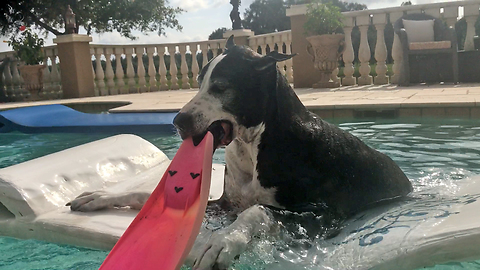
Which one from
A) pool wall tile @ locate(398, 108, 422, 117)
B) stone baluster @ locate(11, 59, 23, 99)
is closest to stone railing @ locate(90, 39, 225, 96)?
stone baluster @ locate(11, 59, 23, 99)

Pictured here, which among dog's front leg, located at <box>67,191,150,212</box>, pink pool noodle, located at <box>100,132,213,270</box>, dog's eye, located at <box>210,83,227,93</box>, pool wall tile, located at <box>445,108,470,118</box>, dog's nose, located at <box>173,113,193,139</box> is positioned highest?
dog's eye, located at <box>210,83,227,93</box>

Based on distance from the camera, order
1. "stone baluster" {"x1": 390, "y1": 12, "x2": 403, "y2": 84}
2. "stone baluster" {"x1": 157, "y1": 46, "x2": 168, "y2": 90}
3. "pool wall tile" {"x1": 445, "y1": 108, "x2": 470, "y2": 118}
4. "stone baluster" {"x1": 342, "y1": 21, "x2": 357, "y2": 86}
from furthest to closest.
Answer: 1. "stone baluster" {"x1": 157, "y1": 46, "x2": 168, "y2": 90}
2. "stone baluster" {"x1": 342, "y1": 21, "x2": 357, "y2": 86}
3. "stone baluster" {"x1": 390, "y1": 12, "x2": 403, "y2": 84}
4. "pool wall tile" {"x1": 445, "y1": 108, "x2": 470, "y2": 118}

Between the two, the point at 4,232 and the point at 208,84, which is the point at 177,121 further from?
the point at 4,232

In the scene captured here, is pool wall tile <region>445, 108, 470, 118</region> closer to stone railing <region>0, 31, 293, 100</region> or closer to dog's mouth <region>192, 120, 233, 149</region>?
dog's mouth <region>192, 120, 233, 149</region>

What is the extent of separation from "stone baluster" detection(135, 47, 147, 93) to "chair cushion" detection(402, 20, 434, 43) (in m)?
7.79

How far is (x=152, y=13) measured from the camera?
2372 cm

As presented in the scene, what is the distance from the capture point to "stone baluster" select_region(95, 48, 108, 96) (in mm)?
13805

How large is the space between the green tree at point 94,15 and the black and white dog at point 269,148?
20.0 meters

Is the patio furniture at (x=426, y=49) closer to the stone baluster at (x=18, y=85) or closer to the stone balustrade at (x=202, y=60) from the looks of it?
the stone balustrade at (x=202, y=60)

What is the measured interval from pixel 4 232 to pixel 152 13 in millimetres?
22140

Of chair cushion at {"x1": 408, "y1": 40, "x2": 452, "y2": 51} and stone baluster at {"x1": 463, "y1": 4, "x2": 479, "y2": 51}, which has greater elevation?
stone baluster at {"x1": 463, "y1": 4, "x2": 479, "y2": 51}

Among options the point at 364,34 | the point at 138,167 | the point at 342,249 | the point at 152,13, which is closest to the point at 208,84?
the point at 342,249

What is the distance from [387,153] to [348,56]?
22.1ft

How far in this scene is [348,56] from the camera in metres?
11.0
